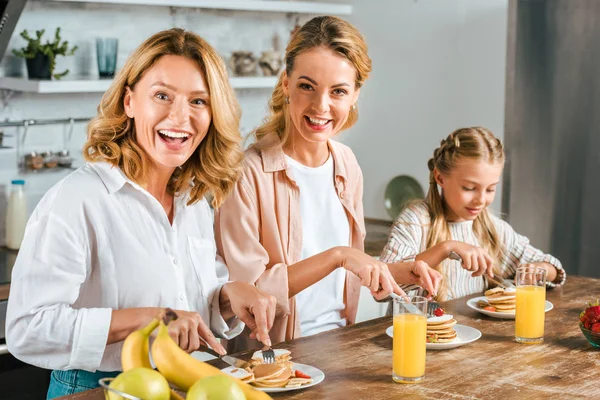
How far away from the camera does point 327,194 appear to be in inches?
100

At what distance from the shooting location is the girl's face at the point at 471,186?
276 cm

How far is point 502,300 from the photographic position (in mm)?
2414

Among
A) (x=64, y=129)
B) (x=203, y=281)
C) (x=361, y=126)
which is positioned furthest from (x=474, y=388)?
(x=361, y=126)

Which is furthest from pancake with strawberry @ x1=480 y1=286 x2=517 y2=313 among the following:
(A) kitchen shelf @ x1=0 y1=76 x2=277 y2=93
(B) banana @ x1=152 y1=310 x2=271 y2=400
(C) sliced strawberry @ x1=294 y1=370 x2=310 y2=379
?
(A) kitchen shelf @ x1=0 y1=76 x2=277 y2=93

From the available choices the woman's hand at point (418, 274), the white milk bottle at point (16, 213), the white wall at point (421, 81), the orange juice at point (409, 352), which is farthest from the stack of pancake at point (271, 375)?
the white wall at point (421, 81)

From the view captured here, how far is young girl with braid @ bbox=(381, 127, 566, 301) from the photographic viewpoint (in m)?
2.76

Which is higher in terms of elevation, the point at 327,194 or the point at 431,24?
the point at 431,24

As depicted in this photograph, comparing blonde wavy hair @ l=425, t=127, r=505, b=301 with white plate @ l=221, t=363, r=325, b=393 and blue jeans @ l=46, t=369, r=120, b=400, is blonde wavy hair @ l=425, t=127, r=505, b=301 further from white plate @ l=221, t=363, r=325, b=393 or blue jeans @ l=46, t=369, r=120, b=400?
blue jeans @ l=46, t=369, r=120, b=400

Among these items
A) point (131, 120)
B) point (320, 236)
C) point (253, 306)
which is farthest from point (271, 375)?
point (320, 236)

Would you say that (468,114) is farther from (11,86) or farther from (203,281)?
(203,281)

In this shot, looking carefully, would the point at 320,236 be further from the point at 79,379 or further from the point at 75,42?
the point at 75,42

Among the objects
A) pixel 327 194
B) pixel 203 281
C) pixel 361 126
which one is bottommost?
pixel 203 281

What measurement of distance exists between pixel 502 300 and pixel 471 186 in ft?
1.55

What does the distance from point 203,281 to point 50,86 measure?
172 cm
